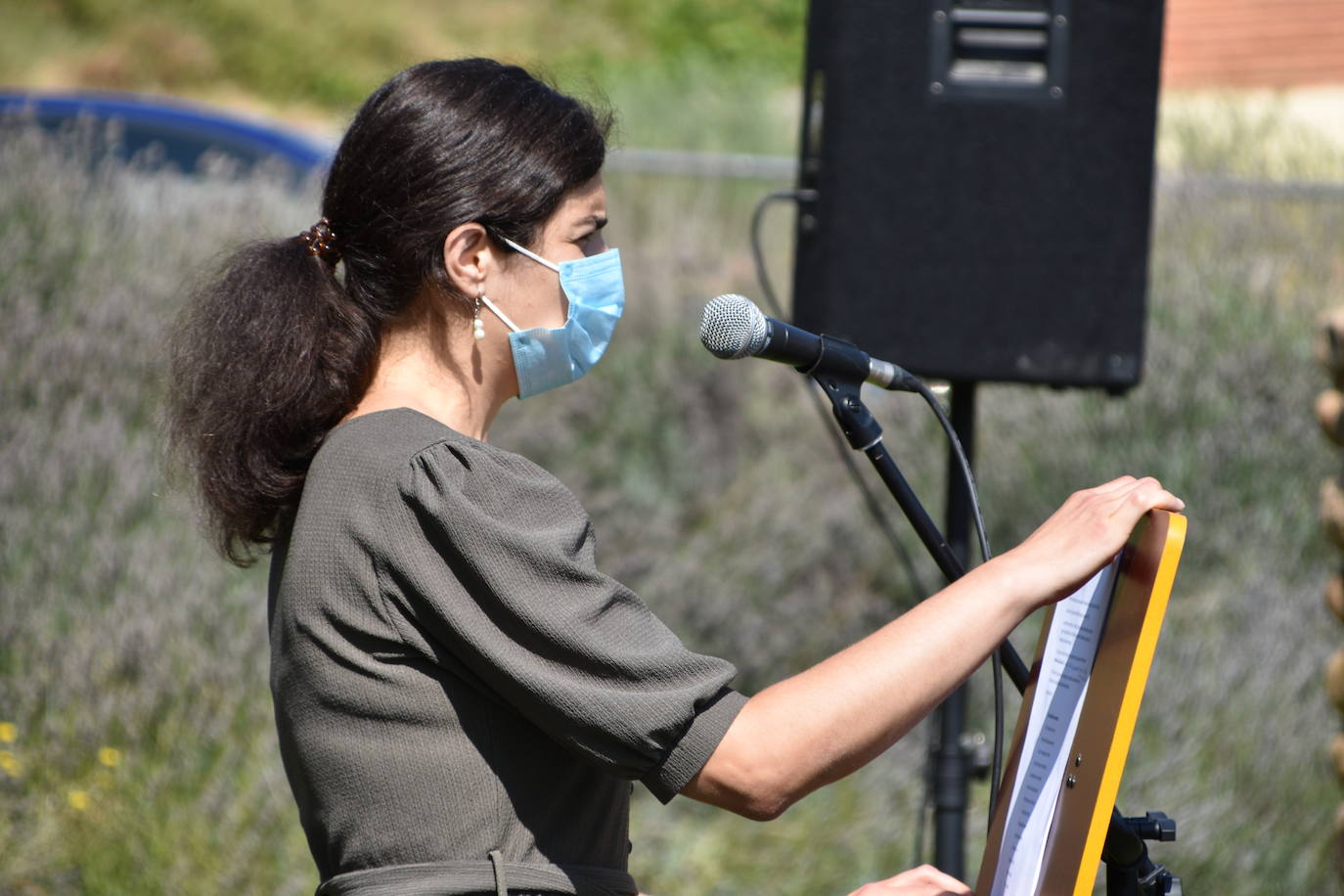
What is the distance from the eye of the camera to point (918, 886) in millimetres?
1676

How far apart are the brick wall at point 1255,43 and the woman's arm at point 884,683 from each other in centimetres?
828

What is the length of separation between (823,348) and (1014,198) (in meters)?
1.62

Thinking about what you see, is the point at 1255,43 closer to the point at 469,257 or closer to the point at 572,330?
the point at 572,330

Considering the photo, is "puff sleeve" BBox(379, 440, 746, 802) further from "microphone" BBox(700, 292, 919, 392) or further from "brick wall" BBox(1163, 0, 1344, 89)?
"brick wall" BBox(1163, 0, 1344, 89)

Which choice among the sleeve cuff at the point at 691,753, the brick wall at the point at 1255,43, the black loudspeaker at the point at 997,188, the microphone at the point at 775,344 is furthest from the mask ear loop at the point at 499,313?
the brick wall at the point at 1255,43

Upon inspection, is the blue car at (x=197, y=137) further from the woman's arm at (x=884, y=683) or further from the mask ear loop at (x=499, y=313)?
the woman's arm at (x=884, y=683)

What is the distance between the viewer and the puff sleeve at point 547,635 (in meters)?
1.35

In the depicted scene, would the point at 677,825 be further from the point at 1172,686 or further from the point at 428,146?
the point at 428,146

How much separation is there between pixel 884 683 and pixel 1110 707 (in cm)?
21

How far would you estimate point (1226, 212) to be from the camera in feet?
19.0

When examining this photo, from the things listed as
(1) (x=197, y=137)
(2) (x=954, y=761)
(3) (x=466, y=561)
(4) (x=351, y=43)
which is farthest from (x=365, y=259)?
(4) (x=351, y=43)

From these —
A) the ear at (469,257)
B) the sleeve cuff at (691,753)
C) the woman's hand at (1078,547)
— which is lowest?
the sleeve cuff at (691,753)

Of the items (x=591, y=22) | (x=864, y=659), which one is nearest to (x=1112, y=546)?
(x=864, y=659)

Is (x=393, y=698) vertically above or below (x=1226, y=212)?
below
